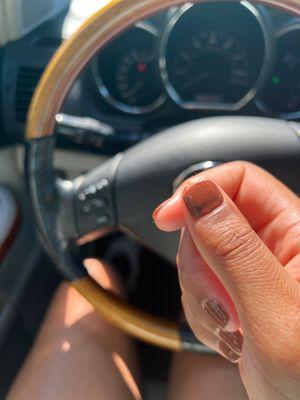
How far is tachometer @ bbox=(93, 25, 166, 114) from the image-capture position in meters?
1.20

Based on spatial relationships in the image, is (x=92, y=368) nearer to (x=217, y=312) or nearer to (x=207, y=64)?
(x=217, y=312)

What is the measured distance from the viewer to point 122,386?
0.94m

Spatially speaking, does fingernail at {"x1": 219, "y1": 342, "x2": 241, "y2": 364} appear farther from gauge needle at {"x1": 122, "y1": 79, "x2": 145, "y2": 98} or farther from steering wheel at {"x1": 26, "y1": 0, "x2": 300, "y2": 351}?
gauge needle at {"x1": 122, "y1": 79, "x2": 145, "y2": 98}

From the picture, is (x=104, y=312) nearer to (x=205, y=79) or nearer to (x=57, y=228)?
(x=57, y=228)

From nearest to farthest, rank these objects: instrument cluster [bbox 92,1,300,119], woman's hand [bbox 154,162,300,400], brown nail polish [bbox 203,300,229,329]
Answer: woman's hand [bbox 154,162,300,400] < brown nail polish [bbox 203,300,229,329] < instrument cluster [bbox 92,1,300,119]

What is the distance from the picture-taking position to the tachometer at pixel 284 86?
3.75ft

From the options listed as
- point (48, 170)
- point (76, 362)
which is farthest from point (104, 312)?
point (48, 170)

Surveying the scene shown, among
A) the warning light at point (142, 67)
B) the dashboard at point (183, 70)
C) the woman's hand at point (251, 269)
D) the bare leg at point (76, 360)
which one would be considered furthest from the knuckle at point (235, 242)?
the warning light at point (142, 67)

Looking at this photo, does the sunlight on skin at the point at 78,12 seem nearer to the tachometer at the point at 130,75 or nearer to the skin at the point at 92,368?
the tachometer at the point at 130,75

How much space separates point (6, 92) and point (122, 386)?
628mm

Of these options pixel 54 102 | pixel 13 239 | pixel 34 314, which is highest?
pixel 54 102

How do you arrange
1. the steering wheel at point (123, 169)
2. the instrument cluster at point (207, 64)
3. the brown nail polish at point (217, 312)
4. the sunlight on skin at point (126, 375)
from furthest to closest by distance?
1. the instrument cluster at point (207, 64)
2. the sunlight on skin at point (126, 375)
3. the steering wheel at point (123, 169)
4. the brown nail polish at point (217, 312)

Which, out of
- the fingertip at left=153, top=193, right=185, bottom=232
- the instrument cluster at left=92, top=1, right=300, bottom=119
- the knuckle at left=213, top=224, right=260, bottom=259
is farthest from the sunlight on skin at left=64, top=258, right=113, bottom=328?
the knuckle at left=213, top=224, right=260, bottom=259

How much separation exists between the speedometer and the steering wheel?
29 cm
